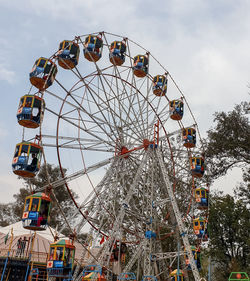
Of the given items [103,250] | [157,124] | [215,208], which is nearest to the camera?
[103,250]

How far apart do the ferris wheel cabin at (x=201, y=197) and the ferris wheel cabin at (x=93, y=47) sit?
29.8ft

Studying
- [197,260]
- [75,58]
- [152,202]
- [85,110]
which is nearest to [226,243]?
[197,260]

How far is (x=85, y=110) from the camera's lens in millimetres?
15734

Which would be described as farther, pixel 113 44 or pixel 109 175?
pixel 113 44

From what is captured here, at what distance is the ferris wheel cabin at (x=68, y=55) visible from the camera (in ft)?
51.2

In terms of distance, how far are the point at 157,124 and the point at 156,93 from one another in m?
4.38

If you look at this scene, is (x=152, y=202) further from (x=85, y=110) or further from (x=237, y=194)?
(x=237, y=194)

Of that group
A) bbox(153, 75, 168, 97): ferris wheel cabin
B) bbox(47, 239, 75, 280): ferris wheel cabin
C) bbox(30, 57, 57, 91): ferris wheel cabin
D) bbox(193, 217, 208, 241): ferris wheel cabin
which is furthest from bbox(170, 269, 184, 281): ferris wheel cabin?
bbox(153, 75, 168, 97): ferris wheel cabin

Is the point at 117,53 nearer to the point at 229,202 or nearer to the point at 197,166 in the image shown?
the point at 197,166

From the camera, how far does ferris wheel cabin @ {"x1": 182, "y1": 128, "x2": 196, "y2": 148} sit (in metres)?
18.5

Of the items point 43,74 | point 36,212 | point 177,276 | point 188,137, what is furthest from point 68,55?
point 177,276

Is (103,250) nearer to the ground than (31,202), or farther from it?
nearer to the ground

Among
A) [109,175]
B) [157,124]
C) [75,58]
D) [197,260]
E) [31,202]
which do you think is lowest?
[197,260]

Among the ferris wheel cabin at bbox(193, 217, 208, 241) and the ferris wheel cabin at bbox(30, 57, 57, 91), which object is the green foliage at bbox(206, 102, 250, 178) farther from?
the ferris wheel cabin at bbox(30, 57, 57, 91)
